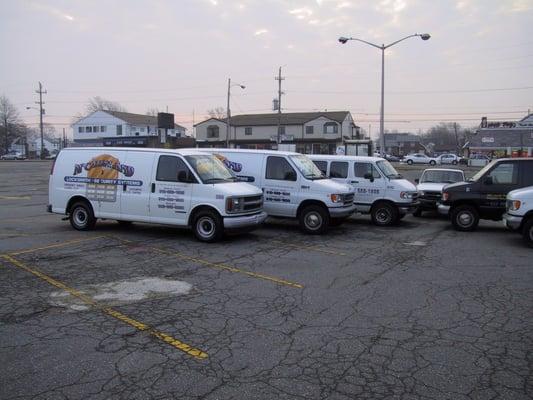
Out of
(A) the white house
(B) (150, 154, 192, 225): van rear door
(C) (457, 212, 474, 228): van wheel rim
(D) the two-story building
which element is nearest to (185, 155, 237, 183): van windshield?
(B) (150, 154, 192, 225): van rear door

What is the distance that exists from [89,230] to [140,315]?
7016 mm

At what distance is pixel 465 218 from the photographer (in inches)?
523

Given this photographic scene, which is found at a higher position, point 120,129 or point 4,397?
point 120,129

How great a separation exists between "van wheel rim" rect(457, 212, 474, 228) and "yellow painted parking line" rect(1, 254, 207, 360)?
10056 mm

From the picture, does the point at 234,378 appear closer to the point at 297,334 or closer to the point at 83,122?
the point at 297,334

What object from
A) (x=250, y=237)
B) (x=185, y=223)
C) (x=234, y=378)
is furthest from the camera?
(x=250, y=237)

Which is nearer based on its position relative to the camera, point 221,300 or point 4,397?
point 4,397

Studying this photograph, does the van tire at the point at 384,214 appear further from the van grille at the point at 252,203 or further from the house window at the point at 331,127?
the house window at the point at 331,127

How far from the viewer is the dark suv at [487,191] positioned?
500 inches

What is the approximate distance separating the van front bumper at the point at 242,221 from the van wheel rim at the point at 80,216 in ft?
Answer: 12.7

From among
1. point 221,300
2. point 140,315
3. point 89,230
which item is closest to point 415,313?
point 221,300

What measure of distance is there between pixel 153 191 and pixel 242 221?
220cm

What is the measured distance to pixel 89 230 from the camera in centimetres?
1237

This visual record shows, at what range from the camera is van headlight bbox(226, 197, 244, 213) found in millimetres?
10773
